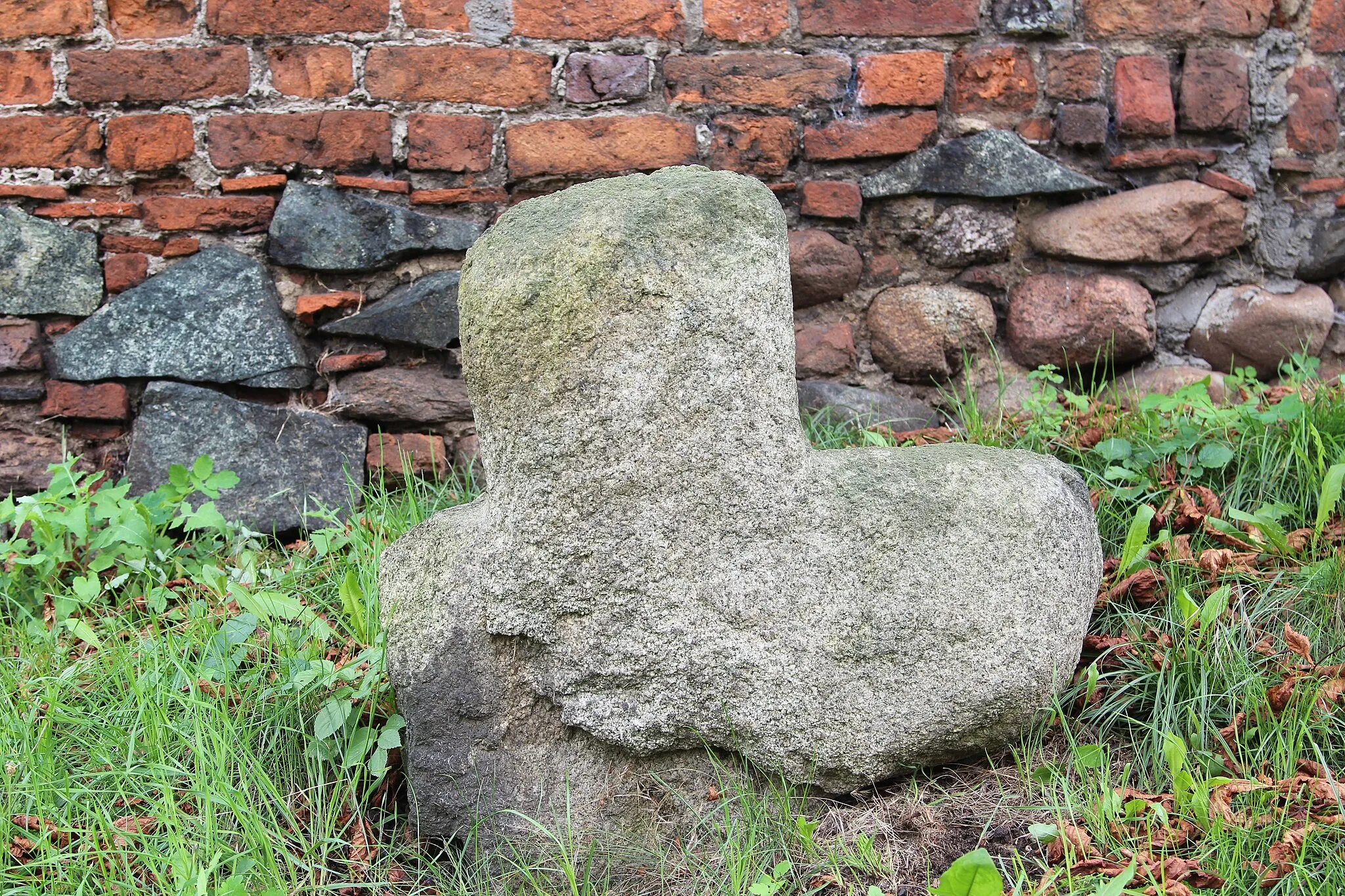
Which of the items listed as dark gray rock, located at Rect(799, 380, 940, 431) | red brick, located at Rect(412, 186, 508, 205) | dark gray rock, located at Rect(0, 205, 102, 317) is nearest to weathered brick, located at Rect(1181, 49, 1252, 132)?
dark gray rock, located at Rect(799, 380, 940, 431)

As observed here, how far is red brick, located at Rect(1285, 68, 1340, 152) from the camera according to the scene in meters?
2.75

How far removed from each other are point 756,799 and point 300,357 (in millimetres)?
1651

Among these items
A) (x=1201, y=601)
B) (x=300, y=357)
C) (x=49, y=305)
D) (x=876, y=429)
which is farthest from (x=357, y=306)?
(x=1201, y=601)

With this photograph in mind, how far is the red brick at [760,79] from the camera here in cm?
262

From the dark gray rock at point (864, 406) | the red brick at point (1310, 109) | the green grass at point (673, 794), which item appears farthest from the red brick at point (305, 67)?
the red brick at point (1310, 109)

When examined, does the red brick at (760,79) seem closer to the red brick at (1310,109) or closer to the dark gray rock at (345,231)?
the dark gray rock at (345,231)

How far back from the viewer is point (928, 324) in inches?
107

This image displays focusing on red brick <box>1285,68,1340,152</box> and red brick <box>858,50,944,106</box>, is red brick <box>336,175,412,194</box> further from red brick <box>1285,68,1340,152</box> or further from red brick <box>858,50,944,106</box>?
red brick <box>1285,68,1340,152</box>

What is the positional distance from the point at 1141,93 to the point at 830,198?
824 mm

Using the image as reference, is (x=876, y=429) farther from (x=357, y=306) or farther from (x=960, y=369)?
(x=357, y=306)

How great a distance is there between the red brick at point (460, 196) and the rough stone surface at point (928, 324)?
98 centimetres

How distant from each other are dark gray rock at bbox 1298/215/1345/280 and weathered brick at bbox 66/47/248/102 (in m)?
2.69

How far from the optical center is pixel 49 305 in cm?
255

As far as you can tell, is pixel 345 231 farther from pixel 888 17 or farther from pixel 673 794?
pixel 673 794
